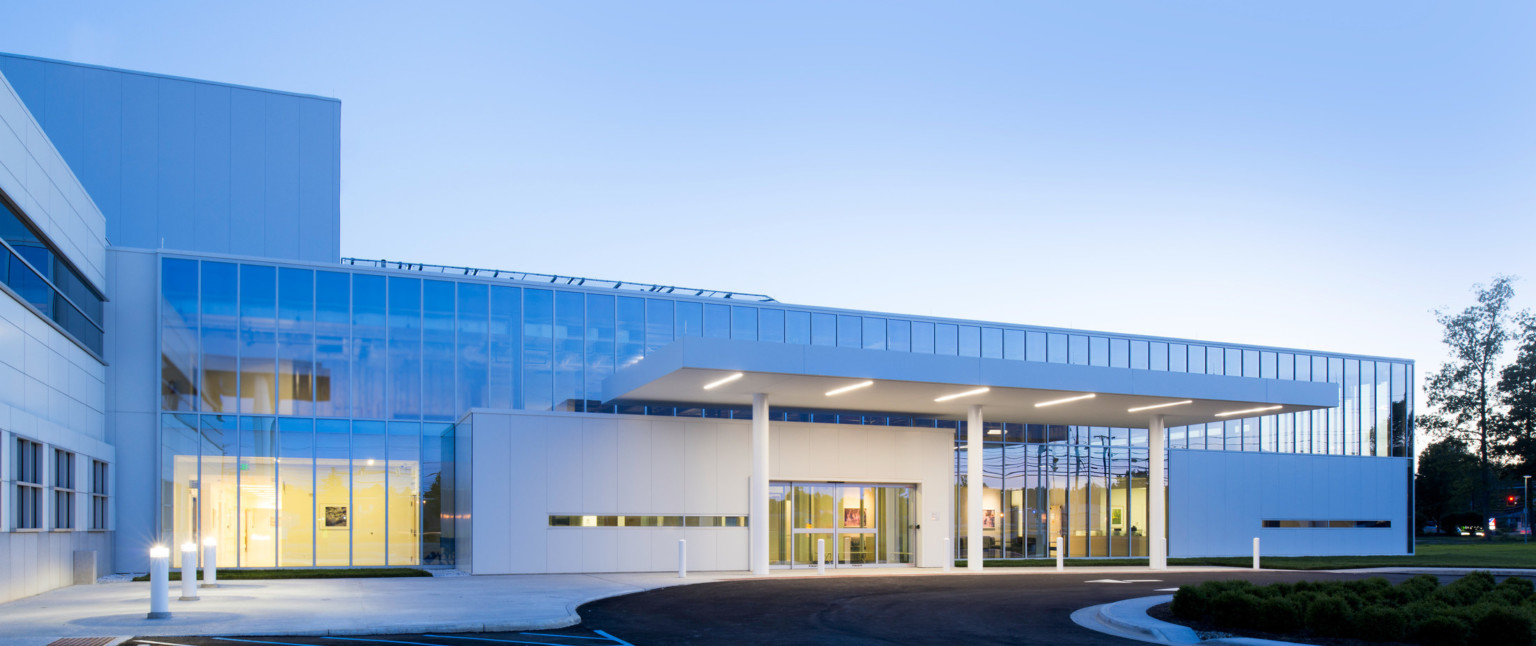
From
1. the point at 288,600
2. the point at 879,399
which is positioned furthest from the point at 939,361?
the point at 288,600

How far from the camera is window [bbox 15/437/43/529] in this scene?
1900 centimetres

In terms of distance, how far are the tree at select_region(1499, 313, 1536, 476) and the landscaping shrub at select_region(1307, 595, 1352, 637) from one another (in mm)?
68212

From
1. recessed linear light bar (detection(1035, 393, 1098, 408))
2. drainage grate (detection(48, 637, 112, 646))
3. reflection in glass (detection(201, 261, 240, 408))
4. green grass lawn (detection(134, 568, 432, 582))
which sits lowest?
green grass lawn (detection(134, 568, 432, 582))

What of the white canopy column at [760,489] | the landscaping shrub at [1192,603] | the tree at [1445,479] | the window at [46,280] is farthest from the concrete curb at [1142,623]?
the tree at [1445,479]

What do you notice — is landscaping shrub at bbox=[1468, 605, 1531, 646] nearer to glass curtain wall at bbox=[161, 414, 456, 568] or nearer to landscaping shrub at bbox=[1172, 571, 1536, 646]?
landscaping shrub at bbox=[1172, 571, 1536, 646]

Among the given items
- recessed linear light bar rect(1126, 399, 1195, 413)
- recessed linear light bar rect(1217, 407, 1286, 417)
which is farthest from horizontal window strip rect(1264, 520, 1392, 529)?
recessed linear light bar rect(1126, 399, 1195, 413)

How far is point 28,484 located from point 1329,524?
3921 cm

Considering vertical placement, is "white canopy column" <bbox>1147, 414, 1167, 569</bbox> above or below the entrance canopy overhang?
below

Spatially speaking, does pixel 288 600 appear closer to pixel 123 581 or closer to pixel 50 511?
pixel 50 511

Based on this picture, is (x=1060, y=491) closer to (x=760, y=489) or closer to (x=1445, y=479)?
(x=760, y=489)

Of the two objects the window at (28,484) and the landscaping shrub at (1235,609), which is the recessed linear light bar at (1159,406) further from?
the window at (28,484)

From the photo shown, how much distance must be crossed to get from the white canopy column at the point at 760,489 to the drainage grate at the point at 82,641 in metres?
15.6

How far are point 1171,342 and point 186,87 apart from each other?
3321 centimetres

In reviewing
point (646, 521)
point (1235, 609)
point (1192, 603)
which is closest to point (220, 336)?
point (646, 521)
